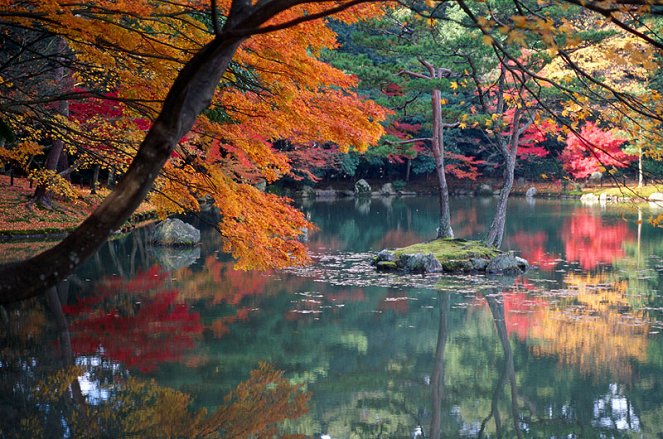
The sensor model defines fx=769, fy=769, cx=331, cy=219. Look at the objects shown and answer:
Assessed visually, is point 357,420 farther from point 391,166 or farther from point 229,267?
point 391,166

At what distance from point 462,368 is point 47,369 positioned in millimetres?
4381

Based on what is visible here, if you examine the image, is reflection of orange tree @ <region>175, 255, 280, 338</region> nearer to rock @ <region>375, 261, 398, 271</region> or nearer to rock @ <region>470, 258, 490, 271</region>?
rock @ <region>375, 261, 398, 271</region>

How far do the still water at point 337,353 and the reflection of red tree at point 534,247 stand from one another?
0.89ft

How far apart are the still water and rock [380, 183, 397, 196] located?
79.0 feet

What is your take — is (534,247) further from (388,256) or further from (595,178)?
(595,178)

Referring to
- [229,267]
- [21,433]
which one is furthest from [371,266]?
[21,433]

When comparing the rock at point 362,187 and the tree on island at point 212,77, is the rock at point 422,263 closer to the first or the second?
the tree on island at point 212,77

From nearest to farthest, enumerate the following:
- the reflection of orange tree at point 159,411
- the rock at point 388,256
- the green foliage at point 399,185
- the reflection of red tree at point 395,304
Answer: the reflection of orange tree at point 159,411
the reflection of red tree at point 395,304
the rock at point 388,256
the green foliage at point 399,185

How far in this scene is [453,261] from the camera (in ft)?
48.0

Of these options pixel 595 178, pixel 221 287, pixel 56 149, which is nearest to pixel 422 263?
pixel 221 287

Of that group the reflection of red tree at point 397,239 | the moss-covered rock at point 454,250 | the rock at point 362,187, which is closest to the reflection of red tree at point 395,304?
the moss-covered rock at point 454,250

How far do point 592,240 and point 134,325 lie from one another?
13811mm

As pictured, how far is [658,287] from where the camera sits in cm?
1323

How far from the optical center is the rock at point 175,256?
51.4 feet
